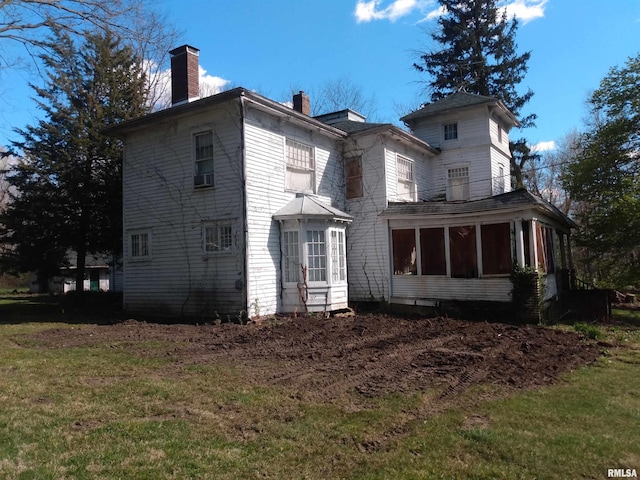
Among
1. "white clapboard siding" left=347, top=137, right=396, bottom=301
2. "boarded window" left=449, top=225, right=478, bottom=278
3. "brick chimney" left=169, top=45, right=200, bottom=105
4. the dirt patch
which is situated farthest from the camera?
"white clapboard siding" left=347, top=137, right=396, bottom=301

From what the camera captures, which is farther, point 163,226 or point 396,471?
point 163,226

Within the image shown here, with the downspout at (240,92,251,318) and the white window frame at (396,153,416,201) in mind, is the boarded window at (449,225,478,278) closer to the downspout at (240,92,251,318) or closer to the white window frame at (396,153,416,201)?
the white window frame at (396,153,416,201)

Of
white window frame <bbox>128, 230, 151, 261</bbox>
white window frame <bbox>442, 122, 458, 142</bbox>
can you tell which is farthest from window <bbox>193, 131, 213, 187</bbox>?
white window frame <bbox>442, 122, 458, 142</bbox>

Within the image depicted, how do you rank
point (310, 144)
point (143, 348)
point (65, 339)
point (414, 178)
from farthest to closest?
point (414, 178)
point (310, 144)
point (65, 339)
point (143, 348)

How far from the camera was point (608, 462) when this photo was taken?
4008 mm

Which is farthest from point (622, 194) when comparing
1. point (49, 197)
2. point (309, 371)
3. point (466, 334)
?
point (49, 197)

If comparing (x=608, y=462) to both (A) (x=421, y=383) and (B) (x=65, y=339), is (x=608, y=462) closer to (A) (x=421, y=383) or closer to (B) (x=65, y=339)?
(A) (x=421, y=383)

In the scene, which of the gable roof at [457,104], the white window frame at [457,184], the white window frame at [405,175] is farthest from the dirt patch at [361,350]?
the gable roof at [457,104]

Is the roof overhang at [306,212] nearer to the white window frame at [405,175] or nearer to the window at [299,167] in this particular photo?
the window at [299,167]

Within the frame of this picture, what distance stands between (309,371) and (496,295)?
8674mm

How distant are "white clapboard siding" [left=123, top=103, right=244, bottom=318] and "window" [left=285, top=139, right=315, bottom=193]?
2.26 m

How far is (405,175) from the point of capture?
18.3 meters

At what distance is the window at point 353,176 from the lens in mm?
17016

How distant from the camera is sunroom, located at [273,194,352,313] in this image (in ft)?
45.3
